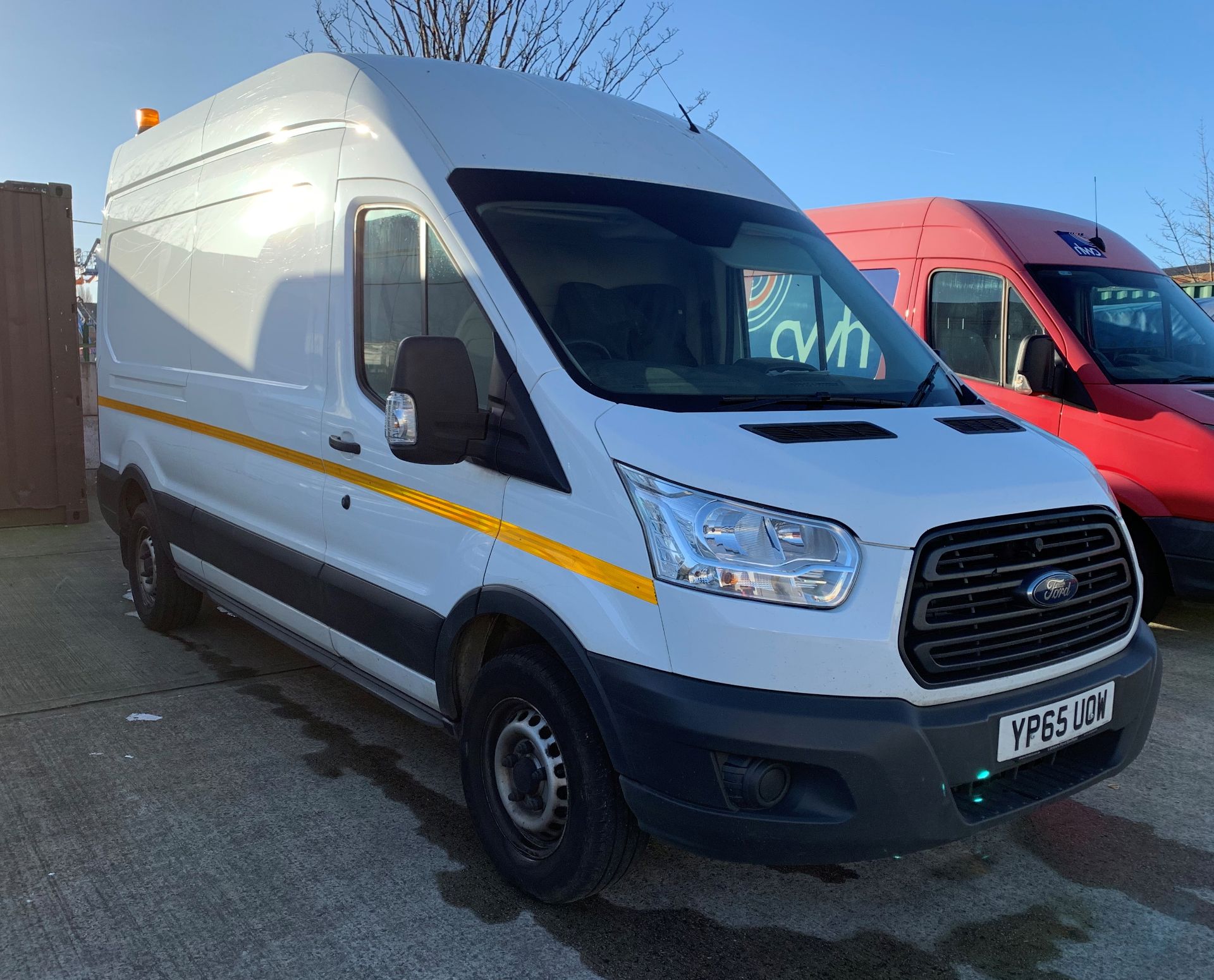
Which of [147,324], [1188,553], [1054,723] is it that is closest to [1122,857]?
[1054,723]

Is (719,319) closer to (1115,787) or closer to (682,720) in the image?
(682,720)

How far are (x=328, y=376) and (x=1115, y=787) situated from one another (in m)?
3.24

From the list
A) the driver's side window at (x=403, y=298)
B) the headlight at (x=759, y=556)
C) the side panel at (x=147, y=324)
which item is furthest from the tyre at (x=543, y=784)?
the side panel at (x=147, y=324)

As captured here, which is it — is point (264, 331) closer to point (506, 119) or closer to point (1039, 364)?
point (506, 119)

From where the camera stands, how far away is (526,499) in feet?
9.79

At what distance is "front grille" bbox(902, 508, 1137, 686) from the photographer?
261 centimetres

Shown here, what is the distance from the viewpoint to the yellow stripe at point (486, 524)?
270 centimetres

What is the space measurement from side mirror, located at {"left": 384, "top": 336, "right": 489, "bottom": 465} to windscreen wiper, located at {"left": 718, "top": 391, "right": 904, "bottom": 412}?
27.4 inches

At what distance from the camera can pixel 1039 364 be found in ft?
19.0

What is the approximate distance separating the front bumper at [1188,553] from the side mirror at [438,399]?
4.04 m

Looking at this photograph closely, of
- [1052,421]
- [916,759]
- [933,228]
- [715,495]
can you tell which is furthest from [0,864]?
[933,228]

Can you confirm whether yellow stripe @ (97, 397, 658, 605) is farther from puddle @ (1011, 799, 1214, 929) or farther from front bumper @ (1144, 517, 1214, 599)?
front bumper @ (1144, 517, 1214, 599)

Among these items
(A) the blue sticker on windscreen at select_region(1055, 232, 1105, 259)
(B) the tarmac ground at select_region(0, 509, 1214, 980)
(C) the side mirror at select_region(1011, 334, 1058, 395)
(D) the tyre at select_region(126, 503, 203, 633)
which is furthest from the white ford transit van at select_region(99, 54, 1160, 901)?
(A) the blue sticker on windscreen at select_region(1055, 232, 1105, 259)

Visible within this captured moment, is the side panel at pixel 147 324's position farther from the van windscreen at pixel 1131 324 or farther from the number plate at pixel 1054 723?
the van windscreen at pixel 1131 324
